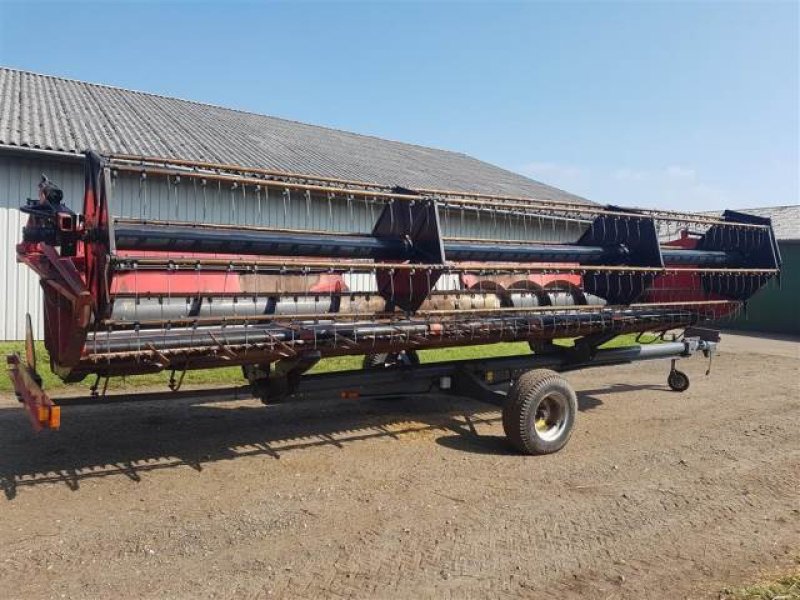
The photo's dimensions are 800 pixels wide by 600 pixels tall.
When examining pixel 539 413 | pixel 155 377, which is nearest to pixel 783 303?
pixel 539 413

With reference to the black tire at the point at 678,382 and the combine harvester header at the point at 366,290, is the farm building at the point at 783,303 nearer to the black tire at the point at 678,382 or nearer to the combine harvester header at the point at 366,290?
the black tire at the point at 678,382

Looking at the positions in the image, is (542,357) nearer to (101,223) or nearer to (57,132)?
(101,223)

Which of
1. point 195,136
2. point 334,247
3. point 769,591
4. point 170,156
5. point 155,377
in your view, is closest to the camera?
point 769,591

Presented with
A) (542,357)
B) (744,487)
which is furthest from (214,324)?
(744,487)

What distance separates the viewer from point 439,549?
12.8 feet

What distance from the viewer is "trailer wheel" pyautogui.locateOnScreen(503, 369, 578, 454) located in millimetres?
5789

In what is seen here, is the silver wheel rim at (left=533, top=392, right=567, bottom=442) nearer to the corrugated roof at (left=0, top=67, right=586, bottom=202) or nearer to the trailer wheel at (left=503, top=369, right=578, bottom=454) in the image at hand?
the trailer wheel at (left=503, top=369, right=578, bottom=454)

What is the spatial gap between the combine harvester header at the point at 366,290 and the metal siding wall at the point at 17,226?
602 centimetres

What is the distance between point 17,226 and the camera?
35.3 ft

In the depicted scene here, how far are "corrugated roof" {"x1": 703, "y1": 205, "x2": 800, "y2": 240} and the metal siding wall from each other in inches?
792

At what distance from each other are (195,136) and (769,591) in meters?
14.1

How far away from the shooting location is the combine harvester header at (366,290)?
4438mm

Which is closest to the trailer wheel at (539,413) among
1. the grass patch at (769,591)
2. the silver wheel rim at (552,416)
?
the silver wheel rim at (552,416)

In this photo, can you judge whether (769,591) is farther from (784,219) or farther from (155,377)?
(784,219)
